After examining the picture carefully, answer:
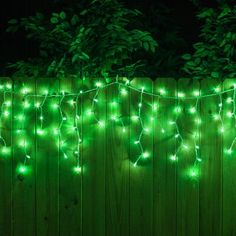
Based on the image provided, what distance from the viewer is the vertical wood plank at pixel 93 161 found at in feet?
13.7

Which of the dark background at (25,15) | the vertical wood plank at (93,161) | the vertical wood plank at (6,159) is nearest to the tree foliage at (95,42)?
the vertical wood plank at (93,161)

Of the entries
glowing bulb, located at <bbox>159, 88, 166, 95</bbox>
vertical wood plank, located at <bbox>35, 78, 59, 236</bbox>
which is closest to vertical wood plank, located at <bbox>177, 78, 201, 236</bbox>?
glowing bulb, located at <bbox>159, 88, 166, 95</bbox>

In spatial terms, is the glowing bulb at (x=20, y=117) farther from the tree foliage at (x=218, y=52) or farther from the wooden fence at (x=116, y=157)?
the tree foliage at (x=218, y=52)

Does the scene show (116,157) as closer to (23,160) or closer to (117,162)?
(117,162)

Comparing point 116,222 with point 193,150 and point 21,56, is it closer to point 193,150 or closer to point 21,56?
point 193,150

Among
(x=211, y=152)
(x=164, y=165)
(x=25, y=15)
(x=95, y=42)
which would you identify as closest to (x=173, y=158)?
(x=164, y=165)

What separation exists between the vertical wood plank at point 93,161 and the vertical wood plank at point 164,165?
50 centimetres

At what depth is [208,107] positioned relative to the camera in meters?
4.20

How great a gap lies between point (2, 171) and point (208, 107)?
2.06 meters

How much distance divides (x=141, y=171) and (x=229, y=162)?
85 centimetres

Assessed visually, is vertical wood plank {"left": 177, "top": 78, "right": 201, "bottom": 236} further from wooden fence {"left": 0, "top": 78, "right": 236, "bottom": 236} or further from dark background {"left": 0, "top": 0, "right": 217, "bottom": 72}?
dark background {"left": 0, "top": 0, "right": 217, "bottom": 72}

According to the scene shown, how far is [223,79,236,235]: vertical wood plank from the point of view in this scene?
419 centimetres

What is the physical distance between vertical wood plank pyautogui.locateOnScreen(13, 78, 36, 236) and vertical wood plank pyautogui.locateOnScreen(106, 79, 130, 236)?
72 cm

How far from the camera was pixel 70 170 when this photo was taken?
4.20 metres
